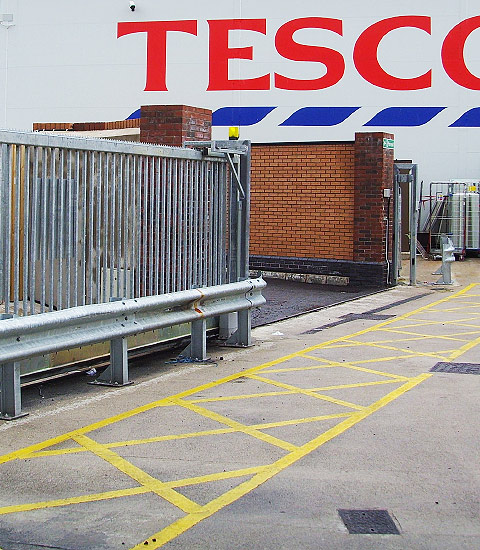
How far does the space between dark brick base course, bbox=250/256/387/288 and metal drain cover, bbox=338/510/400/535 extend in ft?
46.3

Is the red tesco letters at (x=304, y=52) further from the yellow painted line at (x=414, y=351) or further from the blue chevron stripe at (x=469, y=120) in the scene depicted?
the yellow painted line at (x=414, y=351)

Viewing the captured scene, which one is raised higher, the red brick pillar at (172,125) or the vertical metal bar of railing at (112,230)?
the red brick pillar at (172,125)

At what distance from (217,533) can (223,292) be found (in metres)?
5.24

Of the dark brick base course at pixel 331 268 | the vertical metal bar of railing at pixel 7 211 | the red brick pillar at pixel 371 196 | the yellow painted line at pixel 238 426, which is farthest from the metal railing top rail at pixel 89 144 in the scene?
the dark brick base course at pixel 331 268

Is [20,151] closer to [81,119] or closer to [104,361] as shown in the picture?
[104,361]

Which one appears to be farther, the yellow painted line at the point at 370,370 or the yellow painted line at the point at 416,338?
the yellow painted line at the point at 416,338

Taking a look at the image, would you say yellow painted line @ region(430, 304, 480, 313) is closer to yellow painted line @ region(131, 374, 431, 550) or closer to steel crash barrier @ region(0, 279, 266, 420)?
steel crash barrier @ region(0, 279, 266, 420)

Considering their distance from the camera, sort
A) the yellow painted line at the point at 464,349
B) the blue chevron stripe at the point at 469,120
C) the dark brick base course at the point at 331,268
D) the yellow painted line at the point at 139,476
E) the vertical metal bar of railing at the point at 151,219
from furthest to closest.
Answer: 1. the blue chevron stripe at the point at 469,120
2. the dark brick base course at the point at 331,268
3. the yellow painted line at the point at 464,349
4. the vertical metal bar of railing at the point at 151,219
5. the yellow painted line at the point at 139,476

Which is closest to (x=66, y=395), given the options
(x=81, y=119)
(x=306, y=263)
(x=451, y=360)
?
(x=451, y=360)

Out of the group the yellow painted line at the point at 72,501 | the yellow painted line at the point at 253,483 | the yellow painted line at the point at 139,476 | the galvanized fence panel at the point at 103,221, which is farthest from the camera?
the galvanized fence panel at the point at 103,221

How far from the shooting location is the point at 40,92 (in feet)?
102

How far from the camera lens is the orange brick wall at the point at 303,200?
19625mm

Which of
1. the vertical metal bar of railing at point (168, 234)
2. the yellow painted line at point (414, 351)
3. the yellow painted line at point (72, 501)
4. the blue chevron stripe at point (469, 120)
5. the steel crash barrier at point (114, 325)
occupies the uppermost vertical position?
the blue chevron stripe at point (469, 120)

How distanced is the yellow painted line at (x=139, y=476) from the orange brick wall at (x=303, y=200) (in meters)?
13.4
